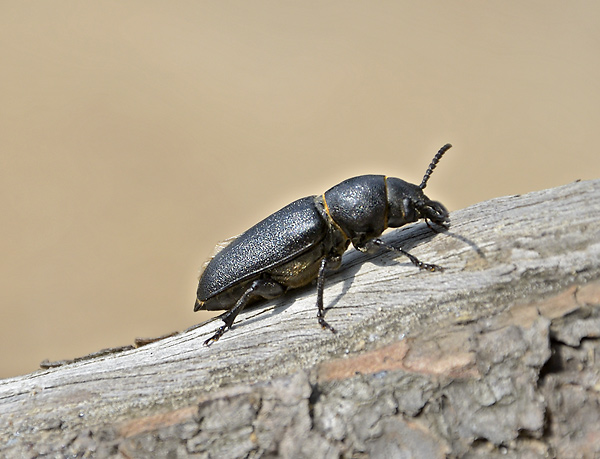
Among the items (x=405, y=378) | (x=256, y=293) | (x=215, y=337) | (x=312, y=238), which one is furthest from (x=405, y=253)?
(x=215, y=337)

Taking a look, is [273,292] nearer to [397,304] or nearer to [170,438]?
[397,304]

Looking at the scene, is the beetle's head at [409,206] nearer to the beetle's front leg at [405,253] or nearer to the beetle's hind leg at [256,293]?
the beetle's front leg at [405,253]

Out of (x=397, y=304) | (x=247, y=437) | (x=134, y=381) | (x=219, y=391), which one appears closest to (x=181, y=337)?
(x=134, y=381)

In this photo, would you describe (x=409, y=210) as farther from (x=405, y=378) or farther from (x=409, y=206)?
(x=405, y=378)

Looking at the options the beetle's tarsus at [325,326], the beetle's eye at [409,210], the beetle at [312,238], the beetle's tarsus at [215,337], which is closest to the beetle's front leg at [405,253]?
the beetle at [312,238]

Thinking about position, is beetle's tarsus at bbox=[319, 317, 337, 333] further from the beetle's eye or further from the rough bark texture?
the beetle's eye

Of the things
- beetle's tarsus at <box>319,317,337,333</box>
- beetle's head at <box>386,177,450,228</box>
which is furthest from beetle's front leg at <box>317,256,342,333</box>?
beetle's head at <box>386,177,450,228</box>
